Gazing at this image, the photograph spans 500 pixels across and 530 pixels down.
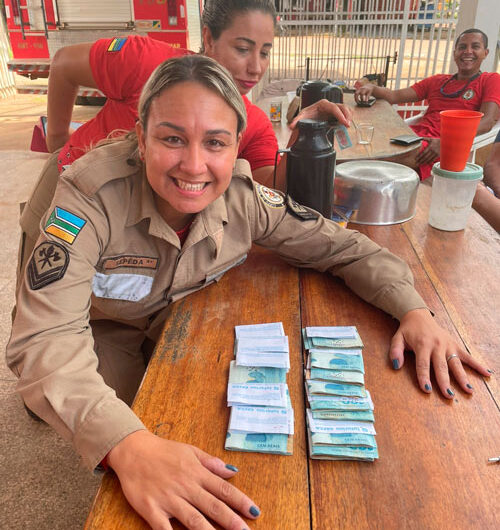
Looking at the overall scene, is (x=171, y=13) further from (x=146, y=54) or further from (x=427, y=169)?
(x=146, y=54)

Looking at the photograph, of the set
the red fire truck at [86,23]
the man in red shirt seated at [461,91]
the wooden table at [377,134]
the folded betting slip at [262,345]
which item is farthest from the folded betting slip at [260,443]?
the red fire truck at [86,23]

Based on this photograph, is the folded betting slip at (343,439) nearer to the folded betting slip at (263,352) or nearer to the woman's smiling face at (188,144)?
the folded betting slip at (263,352)

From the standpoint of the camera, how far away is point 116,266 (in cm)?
119

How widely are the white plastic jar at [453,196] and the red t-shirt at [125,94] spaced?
0.60 meters

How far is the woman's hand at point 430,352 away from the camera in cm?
94

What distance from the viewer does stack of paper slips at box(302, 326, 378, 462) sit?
0.78 m

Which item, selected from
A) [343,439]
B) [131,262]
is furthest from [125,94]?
[343,439]

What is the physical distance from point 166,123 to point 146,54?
75cm

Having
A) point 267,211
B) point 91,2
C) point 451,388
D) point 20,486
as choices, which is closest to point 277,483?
point 451,388

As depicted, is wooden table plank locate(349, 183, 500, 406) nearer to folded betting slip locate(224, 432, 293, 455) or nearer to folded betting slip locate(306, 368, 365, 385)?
folded betting slip locate(306, 368, 365, 385)

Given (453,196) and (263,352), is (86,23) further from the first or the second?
(263,352)

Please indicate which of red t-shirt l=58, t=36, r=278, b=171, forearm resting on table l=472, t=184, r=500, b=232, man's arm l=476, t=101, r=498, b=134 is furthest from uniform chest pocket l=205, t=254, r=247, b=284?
man's arm l=476, t=101, r=498, b=134

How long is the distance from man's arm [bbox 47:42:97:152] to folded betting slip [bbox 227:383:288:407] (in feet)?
4.48

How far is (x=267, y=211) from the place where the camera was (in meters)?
1.30
